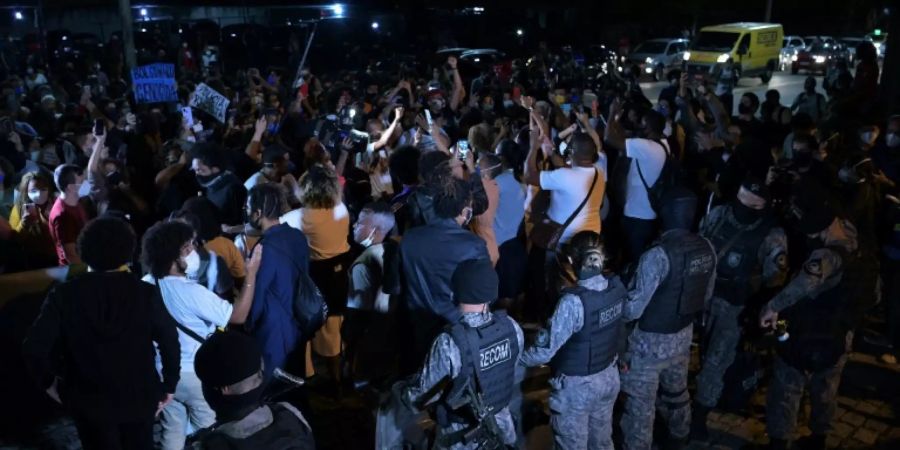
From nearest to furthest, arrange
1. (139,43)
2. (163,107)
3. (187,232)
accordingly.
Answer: (187,232)
(163,107)
(139,43)

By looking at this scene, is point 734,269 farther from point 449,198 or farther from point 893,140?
point 893,140

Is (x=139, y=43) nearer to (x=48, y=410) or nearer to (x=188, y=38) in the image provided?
(x=188, y=38)

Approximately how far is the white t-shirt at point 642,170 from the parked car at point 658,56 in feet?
79.2

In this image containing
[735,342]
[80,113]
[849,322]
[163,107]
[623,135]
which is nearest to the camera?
[849,322]

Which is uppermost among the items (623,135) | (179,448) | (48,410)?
(623,135)

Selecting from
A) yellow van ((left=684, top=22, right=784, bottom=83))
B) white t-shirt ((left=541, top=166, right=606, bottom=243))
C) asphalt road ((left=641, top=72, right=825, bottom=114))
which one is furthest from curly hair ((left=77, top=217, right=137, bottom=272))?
yellow van ((left=684, top=22, right=784, bottom=83))

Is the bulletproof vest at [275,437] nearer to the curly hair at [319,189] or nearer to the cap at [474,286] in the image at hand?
the cap at [474,286]

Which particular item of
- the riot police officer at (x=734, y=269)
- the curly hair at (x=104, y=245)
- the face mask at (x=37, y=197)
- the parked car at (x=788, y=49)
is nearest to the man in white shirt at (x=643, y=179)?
the riot police officer at (x=734, y=269)

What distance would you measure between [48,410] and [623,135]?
6.43 metres

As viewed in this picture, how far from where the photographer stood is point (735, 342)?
17.7ft

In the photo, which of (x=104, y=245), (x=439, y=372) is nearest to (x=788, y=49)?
(x=439, y=372)

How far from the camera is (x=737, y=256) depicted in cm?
529

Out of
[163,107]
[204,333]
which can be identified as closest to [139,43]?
[163,107]

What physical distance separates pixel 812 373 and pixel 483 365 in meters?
2.76
